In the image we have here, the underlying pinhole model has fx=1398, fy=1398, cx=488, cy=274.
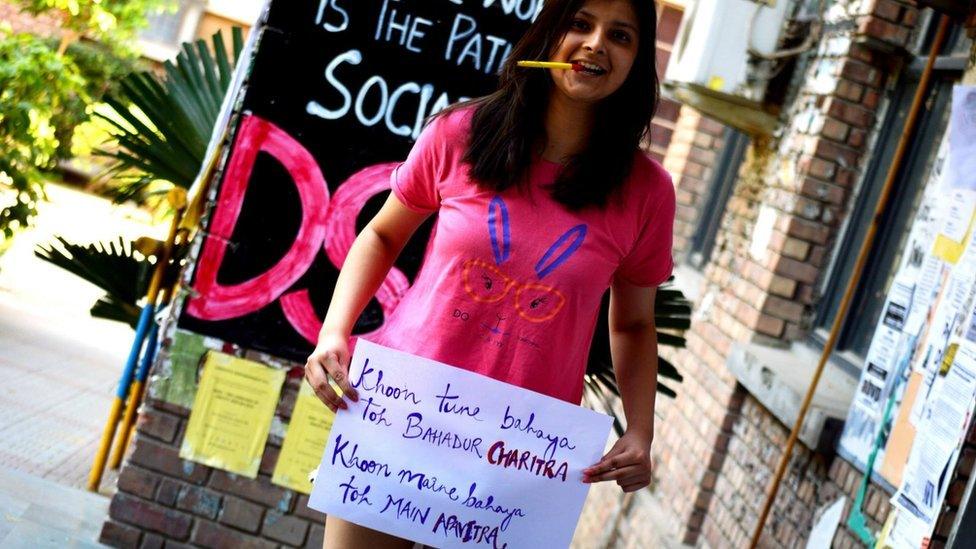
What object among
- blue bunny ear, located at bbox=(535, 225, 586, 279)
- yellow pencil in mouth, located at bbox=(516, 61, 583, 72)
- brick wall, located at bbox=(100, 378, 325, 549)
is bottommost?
brick wall, located at bbox=(100, 378, 325, 549)

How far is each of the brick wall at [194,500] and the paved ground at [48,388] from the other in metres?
0.22

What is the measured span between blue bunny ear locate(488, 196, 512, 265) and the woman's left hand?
383mm

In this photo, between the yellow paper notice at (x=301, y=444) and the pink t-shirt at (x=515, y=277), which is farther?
the yellow paper notice at (x=301, y=444)

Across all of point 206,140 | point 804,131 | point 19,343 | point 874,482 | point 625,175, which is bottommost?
point 19,343

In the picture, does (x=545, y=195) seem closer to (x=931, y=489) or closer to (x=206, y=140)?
(x=931, y=489)

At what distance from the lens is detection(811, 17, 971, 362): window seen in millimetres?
5016

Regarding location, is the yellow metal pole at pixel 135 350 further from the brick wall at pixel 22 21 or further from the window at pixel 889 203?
the brick wall at pixel 22 21

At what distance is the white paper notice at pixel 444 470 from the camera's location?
2.38 metres

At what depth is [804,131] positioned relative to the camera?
5.89 m

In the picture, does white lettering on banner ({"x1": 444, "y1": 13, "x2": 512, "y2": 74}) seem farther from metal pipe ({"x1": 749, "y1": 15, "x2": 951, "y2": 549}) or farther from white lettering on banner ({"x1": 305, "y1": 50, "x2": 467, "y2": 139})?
metal pipe ({"x1": 749, "y1": 15, "x2": 951, "y2": 549})

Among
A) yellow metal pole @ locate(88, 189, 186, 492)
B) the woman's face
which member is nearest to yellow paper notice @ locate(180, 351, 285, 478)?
yellow metal pole @ locate(88, 189, 186, 492)

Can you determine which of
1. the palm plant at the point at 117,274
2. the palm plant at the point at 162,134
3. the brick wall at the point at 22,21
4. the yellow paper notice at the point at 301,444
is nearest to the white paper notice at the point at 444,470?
the yellow paper notice at the point at 301,444

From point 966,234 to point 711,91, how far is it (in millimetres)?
2694

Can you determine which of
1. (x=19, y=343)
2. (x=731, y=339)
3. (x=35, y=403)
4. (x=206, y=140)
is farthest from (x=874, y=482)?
(x=19, y=343)
